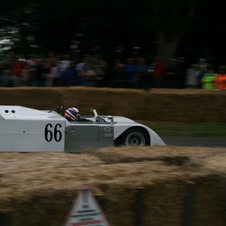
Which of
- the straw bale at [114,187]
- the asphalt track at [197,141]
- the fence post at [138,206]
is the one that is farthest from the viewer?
the asphalt track at [197,141]

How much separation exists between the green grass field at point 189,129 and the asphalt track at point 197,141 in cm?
44

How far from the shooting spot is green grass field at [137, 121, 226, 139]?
12.5 m

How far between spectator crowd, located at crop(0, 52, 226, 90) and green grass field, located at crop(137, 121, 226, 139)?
1.41 m

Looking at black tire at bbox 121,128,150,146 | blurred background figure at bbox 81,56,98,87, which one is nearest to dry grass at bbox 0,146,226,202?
black tire at bbox 121,128,150,146

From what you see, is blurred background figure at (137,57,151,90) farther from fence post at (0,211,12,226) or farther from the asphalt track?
fence post at (0,211,12,226)

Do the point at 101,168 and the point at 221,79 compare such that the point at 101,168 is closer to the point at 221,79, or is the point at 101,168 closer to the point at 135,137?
the point at 135,137

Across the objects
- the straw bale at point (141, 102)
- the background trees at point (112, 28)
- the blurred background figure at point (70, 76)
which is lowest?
the straw bale at point (141, 102)

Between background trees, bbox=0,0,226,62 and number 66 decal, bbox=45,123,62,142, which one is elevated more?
background trees, bbox=0,0,226,62

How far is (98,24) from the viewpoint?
62.7 feet

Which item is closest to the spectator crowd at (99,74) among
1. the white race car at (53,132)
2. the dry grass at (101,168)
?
the white race car at (53,132)

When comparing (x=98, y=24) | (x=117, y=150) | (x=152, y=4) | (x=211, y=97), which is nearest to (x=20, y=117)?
(x=117, y=150)

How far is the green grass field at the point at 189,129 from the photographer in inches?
493

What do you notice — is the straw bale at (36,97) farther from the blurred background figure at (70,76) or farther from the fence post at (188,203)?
the fence post at (188,203)

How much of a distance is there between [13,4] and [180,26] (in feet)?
22.5
